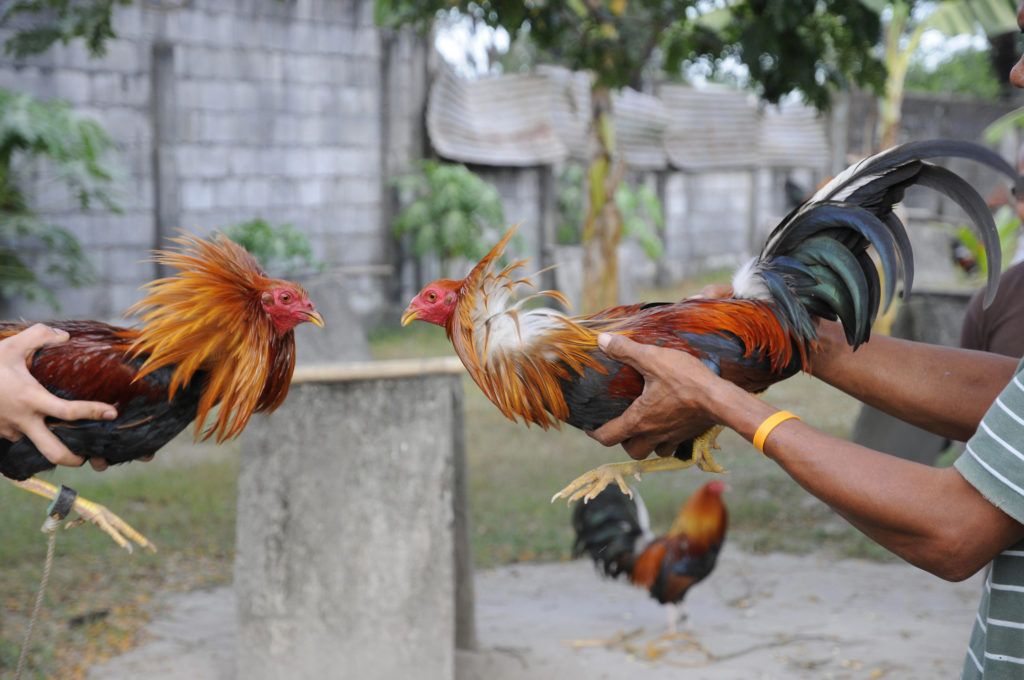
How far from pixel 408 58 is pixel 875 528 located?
10.9 meters

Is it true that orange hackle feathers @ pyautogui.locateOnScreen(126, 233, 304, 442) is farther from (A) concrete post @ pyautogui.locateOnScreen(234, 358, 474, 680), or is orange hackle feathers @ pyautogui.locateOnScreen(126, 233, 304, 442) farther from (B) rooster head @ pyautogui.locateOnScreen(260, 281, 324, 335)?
(A) concrete post @ pyautogui.locateOnScreen(234, 358, 474, 680)

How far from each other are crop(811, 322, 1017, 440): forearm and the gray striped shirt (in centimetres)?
43

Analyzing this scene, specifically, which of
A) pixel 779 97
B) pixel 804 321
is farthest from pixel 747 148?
pixel 804 321

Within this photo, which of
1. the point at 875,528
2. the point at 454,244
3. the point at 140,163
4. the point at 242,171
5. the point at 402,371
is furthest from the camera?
the point at 454,244

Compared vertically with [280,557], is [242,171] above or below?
above

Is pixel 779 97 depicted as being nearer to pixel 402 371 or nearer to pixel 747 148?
pixel 402 371

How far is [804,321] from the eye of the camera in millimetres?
2123

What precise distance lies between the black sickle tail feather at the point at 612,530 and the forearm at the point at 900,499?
3495mm

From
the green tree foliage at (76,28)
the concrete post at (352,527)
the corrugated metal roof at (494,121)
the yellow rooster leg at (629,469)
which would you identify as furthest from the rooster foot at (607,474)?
the corrugated metal roof at (494,121)

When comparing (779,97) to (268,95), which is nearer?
(779,97)

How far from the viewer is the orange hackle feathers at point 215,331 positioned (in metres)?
2.12

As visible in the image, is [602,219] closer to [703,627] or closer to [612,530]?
[612,530]

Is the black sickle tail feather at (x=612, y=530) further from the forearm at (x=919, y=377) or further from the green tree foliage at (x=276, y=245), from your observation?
the green tree foliage at (x=276, y=245)

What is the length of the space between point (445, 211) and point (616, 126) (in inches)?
182
